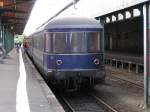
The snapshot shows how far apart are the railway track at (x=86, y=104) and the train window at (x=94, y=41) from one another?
171cm

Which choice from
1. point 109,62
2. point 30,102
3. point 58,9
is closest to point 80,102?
point 30,102

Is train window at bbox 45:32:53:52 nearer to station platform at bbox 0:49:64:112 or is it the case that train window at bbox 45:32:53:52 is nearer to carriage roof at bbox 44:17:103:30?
carriage roof at bbox 44:17:103:30

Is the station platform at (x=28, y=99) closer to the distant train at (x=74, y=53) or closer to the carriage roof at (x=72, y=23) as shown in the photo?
the distant train at (x=74, y=53)

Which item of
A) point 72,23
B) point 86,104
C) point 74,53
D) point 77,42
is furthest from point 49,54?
point 86,104

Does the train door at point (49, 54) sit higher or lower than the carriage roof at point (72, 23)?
lower

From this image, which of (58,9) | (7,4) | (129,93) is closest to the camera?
(129,93)

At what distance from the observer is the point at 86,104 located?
16.1 metres

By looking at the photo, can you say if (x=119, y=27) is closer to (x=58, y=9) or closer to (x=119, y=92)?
(x=58, y=9)

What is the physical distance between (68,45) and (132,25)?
20393 millimetres

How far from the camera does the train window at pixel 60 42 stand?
17.0 metres

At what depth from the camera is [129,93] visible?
18641mm

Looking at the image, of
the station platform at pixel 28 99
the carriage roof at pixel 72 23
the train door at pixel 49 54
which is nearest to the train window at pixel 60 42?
the train door at pixel 49 54

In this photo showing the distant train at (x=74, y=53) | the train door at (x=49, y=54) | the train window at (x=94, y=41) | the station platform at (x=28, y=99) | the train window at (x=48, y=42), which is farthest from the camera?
the train window at (x=48, y=42)

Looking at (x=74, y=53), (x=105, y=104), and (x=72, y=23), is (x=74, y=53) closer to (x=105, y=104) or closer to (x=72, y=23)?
(x=72, y=23)
